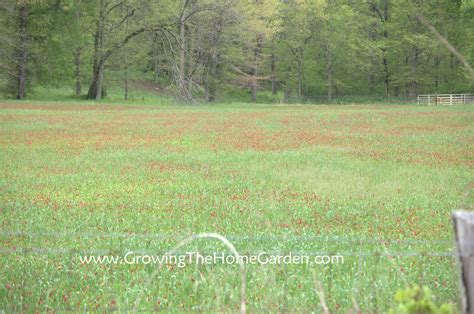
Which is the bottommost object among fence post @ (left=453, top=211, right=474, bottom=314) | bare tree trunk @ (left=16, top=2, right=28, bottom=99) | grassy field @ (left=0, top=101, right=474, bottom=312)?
grassy field @ (left=0, top=101, right=474, bottom=312)

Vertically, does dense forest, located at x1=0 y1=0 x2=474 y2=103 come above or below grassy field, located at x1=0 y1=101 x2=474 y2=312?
above

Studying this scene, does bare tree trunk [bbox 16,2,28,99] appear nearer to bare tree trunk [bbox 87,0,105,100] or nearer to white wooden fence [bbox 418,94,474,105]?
bare tree trunk [bbox 87,0,105,100]

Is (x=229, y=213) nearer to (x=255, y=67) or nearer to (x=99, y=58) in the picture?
(x=99, y=58)

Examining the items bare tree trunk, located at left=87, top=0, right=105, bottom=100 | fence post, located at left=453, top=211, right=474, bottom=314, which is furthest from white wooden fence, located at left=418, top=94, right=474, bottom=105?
fence post, located at left=453, top=211, right=474, bottom=314

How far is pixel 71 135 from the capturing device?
2198 cm

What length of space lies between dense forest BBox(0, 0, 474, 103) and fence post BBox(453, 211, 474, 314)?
33884mm

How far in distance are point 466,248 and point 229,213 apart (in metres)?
7.18

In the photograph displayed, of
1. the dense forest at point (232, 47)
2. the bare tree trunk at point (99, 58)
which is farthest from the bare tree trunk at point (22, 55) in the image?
the bare tree trunk at point (99, 58)

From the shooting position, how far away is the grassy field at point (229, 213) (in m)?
5.21

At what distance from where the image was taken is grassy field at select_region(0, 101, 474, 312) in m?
5.21

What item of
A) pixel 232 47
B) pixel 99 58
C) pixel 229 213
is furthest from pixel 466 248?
pixel 232 47

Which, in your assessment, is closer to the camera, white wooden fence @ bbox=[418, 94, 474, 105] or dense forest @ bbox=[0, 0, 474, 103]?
dense forest @ bbox=[0, 0, 474, 103]

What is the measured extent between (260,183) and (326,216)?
3390 mm

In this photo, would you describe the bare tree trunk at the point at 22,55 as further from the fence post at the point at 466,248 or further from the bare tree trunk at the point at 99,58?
the fence post at the point at 466,248
